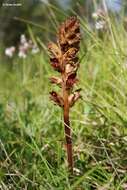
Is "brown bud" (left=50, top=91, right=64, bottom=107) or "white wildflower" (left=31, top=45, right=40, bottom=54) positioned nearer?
"brown bud" (left=50, top=91, right=64, bottom=107)

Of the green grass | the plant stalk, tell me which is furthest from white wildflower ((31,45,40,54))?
the plant stalk

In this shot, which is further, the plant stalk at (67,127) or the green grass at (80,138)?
the green grass at (80,138)

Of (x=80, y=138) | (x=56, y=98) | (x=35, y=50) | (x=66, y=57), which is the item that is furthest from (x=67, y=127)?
(x=35, y=50)

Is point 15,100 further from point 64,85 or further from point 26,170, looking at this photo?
point 64,85

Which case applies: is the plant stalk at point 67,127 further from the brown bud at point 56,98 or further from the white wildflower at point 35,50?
the white wildflower at point 35,50

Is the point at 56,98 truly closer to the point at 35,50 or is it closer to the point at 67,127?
the point at 67,127

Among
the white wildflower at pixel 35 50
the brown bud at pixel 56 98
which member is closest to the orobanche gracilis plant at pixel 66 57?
the brown bud at pixel 56 98

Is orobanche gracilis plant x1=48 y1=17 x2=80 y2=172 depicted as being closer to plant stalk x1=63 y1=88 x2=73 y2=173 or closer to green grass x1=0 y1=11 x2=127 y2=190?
plant stalk x1=63 y1=88 x2=73 y2=173

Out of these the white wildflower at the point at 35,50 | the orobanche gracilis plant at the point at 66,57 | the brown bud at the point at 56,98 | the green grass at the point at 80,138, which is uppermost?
the white wildflower at the point at 35,50
